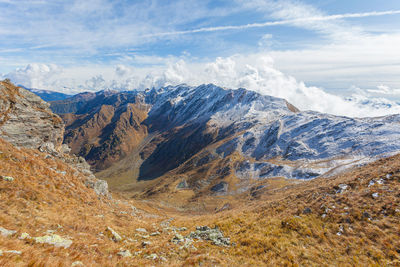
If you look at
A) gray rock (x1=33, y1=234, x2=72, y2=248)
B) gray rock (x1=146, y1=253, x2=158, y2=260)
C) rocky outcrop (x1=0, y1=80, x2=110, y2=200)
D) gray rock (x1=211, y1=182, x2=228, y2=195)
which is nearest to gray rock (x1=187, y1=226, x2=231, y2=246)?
gray rock (x1=146, y1=253, x2=158, y2=260)

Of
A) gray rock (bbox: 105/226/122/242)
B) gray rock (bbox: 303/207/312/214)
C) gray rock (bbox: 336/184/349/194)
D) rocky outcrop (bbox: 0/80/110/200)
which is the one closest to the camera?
gray rock (bbox: 105/226/122/242)

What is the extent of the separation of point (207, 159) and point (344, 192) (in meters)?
138

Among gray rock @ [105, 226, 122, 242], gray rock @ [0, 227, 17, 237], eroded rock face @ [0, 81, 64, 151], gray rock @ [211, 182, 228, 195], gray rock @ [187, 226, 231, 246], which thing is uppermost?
eroded rock face @ [0, 81, 64, 151]

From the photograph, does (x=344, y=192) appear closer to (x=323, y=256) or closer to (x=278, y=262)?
(x=323, y=256)

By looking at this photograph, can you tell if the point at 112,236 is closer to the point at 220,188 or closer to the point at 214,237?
the point at 214,237

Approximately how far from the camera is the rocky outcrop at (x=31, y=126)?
1208 inches

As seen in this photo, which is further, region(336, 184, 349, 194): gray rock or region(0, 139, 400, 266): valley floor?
region(336, 184, 349, 194): gray rock

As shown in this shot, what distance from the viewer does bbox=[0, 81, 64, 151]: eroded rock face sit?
101 feet

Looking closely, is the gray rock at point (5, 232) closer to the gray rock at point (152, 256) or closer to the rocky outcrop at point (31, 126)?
the gray rock at point (152, 256)

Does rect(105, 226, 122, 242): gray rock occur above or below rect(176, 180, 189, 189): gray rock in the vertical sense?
above

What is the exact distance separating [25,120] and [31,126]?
90.9 inches

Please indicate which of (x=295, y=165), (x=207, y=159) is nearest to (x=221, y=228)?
(x=295, y=165)

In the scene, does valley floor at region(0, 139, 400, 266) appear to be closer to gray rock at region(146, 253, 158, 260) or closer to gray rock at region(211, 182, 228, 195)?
gray rock at region(146, 253, 158, 260)

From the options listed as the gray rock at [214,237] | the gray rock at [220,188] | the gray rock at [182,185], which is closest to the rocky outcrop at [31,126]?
the gray rock at [214,237]
